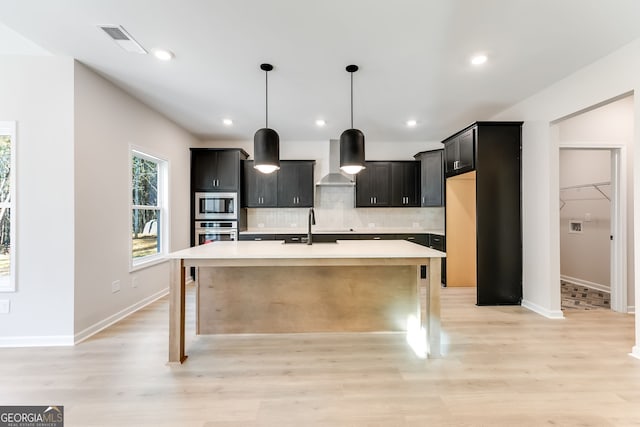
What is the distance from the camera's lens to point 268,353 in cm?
251

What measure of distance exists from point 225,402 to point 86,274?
204 centimetres

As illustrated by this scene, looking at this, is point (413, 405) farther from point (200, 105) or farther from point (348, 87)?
point (200, 105)

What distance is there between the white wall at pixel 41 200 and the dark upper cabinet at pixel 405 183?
15.6ft

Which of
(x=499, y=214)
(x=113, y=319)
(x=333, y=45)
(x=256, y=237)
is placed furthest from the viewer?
(x=256, y=237)

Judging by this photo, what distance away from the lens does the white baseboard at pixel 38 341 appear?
263 centimetres

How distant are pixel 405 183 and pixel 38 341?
542 centimetres

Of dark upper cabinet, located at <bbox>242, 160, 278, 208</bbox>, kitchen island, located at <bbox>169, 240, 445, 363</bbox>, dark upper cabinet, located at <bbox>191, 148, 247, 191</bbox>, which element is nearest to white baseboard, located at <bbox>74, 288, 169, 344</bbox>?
kitchen island, located at <bbox>169, 240, 445, 363</bbox>

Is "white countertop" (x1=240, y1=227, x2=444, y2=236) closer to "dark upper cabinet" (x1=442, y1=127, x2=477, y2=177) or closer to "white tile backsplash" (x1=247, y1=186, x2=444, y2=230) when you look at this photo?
"white tile backsplash" (x1=247, y1=186, x2=444, y2=230)

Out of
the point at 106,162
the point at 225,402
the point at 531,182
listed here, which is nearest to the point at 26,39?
the point at 106,162

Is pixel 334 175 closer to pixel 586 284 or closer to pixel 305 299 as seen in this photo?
pixel 305 299

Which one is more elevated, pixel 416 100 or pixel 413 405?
pixel 416 100

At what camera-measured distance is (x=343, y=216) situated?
5.81 meters

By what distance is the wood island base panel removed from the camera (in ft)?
9.50

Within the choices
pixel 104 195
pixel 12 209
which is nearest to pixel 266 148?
pixel 104 195
